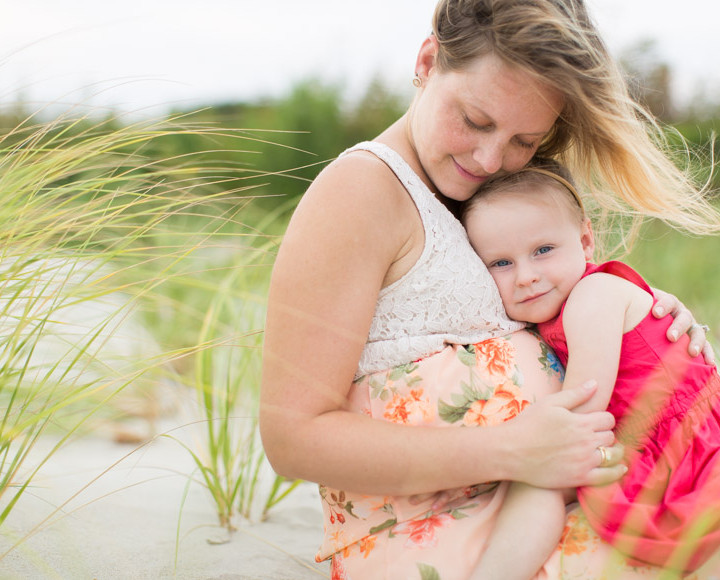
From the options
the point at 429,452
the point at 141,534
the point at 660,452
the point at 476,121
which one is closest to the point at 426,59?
the point at 476,121

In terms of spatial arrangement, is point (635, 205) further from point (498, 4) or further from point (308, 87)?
point (308, 87)

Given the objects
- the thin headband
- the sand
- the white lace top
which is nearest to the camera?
the white lace top

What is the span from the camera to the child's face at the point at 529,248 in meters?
1.90

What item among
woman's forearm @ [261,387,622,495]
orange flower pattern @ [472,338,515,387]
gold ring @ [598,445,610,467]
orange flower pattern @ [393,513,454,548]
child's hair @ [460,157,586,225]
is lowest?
orange flower pattern @ [393,513,454,548]

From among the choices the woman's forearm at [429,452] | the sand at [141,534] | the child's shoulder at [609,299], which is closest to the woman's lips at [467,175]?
the child's shoulder at [609,299]

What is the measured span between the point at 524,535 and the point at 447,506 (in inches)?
8.1

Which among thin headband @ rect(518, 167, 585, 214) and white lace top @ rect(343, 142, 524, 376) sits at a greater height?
thin headband @ rect(518, 167, 585, 214)

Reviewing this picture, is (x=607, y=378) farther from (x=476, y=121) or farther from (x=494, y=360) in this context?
(x=476, y=121)

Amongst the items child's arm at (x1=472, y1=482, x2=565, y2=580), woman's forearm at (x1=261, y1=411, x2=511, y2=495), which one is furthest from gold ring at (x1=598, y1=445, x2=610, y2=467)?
woman's forearm at (x1=261, y1=411, x2=511, y2=495)

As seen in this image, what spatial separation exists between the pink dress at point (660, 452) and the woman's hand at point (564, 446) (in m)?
0.05

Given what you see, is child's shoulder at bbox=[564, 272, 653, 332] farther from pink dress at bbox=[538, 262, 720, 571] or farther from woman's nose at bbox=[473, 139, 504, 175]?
woman's nose at bbox=[473, 139, 504, 175]

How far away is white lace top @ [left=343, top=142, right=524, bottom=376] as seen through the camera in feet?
5.72

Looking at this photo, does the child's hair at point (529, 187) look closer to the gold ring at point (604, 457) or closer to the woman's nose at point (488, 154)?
the woman's nose at point (488, 154)

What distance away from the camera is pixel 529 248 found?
1.93m
